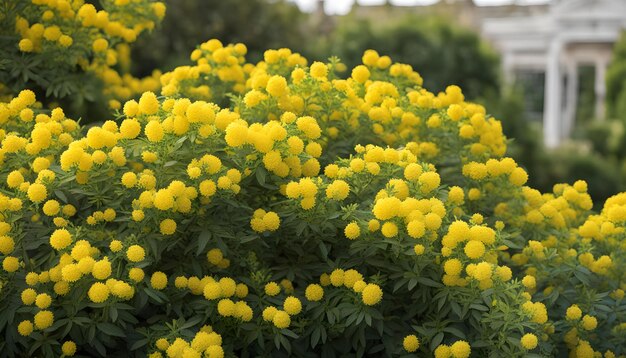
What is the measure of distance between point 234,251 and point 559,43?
24.9m

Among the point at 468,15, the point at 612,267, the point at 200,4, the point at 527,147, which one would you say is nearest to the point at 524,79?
the point at 468,15

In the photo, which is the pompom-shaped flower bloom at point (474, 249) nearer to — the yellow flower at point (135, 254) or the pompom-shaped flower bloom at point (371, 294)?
the pompom-shaped flower bloom at point (371, 294)

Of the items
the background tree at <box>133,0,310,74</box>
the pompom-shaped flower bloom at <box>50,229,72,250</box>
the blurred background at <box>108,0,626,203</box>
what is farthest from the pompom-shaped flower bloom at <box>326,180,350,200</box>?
the background tree at <box>133,0,310,74</box>

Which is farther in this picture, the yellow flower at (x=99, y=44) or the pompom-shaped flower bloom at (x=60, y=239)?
the yellow flower at (x=99, y=44)

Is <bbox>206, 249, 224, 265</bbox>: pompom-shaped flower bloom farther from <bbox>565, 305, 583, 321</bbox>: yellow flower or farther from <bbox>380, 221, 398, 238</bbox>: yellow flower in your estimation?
<bbox>565, 305, 583, 321</bbox>: yellow flower

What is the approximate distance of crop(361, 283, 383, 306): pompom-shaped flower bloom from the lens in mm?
2678

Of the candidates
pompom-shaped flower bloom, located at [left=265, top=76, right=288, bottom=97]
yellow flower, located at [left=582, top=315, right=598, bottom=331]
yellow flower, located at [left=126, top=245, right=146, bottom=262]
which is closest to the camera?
yellow flower, located at [left=126, top=245, right=146, bottom=262]

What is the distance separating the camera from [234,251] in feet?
9.57

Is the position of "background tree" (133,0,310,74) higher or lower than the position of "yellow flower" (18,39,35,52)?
lower

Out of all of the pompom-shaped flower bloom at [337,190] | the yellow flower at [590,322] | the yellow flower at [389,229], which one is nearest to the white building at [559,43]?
the yellow flower at [590,322]

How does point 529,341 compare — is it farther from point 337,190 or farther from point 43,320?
point 43,320

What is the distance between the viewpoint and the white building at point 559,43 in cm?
2525

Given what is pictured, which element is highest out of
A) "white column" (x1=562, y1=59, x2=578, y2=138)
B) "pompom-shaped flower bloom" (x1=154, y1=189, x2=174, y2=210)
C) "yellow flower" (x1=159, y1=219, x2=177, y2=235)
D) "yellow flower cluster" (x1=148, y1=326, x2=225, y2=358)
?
"pompom-shaped flower bloom" (x1=154, y1=189, x2=174, y2=210)

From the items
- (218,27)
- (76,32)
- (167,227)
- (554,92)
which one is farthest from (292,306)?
(554,92)
